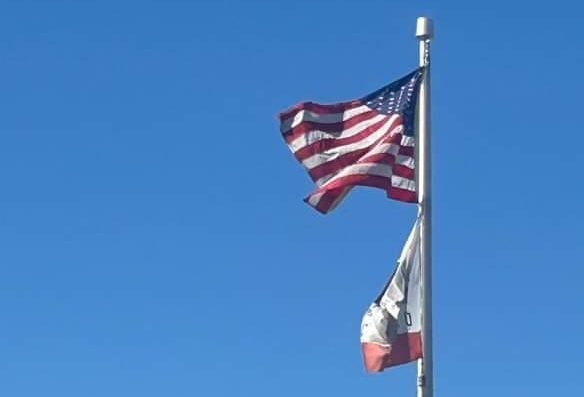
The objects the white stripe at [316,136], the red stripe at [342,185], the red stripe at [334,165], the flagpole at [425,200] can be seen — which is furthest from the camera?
the white stripe at [316,136]

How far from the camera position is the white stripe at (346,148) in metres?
33.2

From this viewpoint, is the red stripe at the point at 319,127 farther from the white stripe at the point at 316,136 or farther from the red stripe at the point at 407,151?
the red stripe at the point at 407,151

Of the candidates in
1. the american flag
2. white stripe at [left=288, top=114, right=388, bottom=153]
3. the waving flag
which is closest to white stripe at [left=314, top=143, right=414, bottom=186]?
the american flag

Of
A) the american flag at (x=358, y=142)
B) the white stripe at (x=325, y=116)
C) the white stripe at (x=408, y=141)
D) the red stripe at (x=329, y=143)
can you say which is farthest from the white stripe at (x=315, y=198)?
the white stripe at (x=408, y=141)

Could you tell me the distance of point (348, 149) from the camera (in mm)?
33438

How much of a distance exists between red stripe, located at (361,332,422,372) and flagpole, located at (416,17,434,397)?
152 mm

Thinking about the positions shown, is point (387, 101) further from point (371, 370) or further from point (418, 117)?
point (371, 370)

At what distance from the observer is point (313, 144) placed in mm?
33656

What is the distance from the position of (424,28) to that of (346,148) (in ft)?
6.88

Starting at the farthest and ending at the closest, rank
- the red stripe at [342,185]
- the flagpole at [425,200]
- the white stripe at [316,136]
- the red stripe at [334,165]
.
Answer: the white stripe at [316,136] < the red stripe at [334,165] < the red stripe at [342,185] < the flagpole at [425,200]

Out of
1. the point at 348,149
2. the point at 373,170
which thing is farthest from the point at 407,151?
the point at 348,149

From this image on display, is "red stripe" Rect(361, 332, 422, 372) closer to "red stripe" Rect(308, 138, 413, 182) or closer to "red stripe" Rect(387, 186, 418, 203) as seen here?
"red stripe" Rect(387, 186, 418, 203)

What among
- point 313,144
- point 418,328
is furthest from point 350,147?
point 418,328

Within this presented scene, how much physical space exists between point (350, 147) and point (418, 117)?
1.09 m
